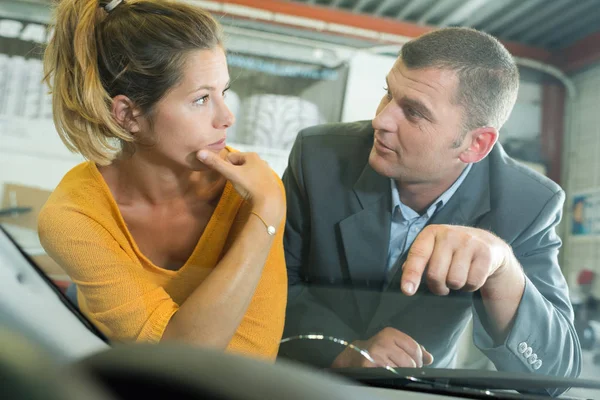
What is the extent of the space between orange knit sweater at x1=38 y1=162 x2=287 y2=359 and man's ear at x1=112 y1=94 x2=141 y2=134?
0.34 feet

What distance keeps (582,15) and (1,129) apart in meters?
1.21

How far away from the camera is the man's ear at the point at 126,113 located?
3.93 ft

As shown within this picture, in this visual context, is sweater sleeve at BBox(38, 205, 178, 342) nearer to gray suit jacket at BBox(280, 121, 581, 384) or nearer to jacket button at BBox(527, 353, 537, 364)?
gray suit jacket at BBox(280, 121, 581, 384)

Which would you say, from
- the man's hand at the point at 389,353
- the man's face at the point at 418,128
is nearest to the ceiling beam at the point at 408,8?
the man's face at the point at 418,128

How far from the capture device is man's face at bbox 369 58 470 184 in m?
1.20

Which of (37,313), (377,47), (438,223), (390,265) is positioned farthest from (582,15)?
(37,313)

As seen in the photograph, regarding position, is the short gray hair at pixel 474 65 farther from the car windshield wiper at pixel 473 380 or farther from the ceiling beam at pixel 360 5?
the car windshield wiper at pixel 473 380

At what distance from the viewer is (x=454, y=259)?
108cm

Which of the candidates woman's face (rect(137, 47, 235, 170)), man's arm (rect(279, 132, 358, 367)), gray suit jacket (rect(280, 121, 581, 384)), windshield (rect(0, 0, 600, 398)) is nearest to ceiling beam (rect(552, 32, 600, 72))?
windshield (rect(0, 0, 600, 398))

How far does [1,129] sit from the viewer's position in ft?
4.30

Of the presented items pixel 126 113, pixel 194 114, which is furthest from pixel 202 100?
pixel 126 113

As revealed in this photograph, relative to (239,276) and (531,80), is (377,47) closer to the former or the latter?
(531,80)

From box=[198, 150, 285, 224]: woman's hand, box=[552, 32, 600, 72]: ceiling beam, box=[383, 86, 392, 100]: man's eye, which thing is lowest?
box=[198, 150, 285, 224]: woman's hand

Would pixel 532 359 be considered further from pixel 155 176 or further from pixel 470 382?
pixel 155 176
